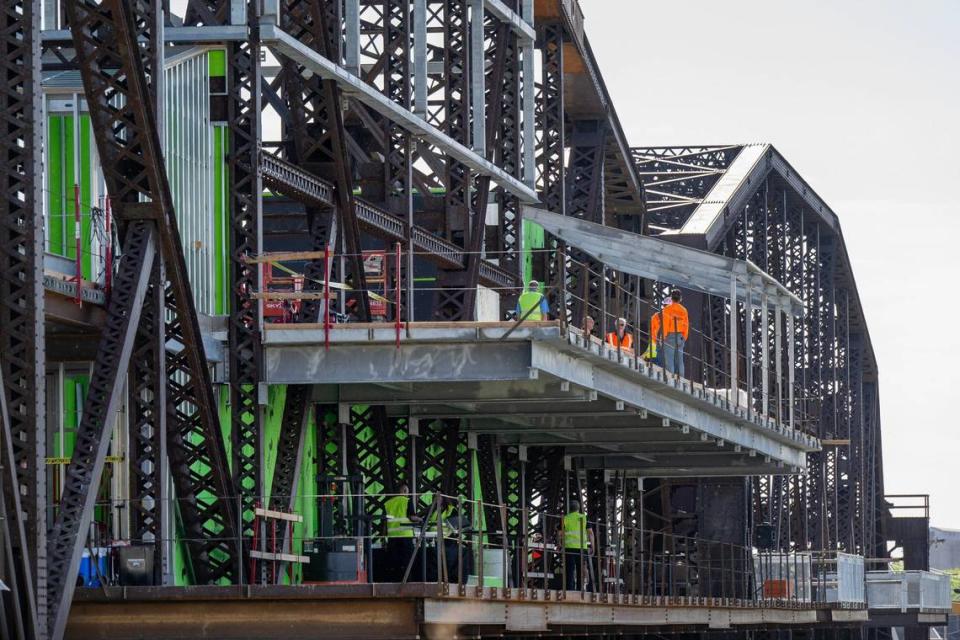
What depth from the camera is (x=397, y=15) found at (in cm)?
4381

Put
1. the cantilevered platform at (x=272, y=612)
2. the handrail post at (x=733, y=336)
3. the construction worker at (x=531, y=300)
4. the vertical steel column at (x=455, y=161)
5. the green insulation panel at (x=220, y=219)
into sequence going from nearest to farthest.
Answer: the cantilevered platform at (x=272, y=612) < the green insulation panel at (x=220, y=219) < the construction worker at (x=531, y=300) < the handrail post at (x=733, y=336) < the vertical steel column at (x=455, y=161)

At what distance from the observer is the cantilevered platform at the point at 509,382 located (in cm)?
3425

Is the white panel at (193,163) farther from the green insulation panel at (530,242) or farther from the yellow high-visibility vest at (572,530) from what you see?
the green insulation panel at (530,242)

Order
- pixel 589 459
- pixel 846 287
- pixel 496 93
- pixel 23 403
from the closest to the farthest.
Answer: pixel 23 403
pixel 496 93
pixel 589 459
pixel 846 287

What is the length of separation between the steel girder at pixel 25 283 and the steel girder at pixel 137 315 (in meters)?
1.25

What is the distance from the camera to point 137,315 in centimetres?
2961

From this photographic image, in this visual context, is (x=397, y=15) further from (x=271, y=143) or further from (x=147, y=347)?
(x=147, y=347)

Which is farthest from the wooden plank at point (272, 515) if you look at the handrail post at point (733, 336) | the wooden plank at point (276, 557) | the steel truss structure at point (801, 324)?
the steel truss structure at point (801, 324)

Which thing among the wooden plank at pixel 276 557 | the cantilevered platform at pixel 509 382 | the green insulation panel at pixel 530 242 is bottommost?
the wooden plank at pixel 276 557

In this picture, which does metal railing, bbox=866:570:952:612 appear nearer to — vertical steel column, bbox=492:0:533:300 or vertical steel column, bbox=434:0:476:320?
vertical steel column, bbox=492:0:533:300

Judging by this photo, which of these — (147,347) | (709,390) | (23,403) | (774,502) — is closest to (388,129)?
(709,390)

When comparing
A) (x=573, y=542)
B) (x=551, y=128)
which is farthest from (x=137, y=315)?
(x=551, y=128)

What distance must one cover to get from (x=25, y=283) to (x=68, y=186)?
7.59m

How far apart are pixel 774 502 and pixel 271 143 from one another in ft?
136
